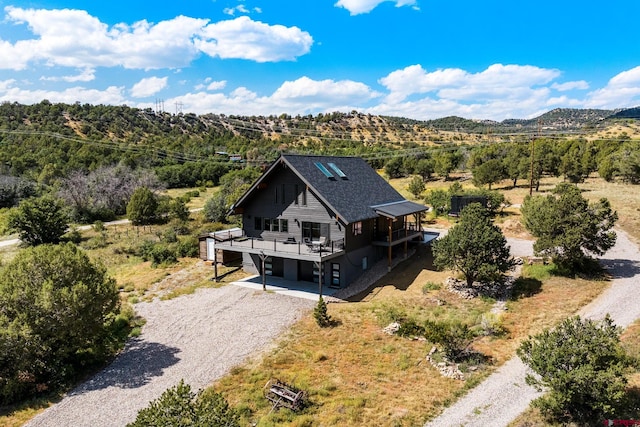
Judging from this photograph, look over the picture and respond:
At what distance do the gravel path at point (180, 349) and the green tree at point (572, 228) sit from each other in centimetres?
1496

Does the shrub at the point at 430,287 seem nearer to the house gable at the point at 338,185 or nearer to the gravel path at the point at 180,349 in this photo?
the house gable at the point at 338,185

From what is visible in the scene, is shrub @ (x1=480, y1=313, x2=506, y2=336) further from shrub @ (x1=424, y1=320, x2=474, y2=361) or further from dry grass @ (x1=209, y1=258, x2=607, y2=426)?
shrub @ (x1=424, y1=320, x2=474, y2=361)

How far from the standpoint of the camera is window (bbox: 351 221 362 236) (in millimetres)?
27344

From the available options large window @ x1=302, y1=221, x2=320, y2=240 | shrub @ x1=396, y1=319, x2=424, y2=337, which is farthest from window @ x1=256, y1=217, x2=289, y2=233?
shrub @ x1=396, y1=319, x2=424, y2=337

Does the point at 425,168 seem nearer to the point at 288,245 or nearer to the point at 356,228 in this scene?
the point at 356,228

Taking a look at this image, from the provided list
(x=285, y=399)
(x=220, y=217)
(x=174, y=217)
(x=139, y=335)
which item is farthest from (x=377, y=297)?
(x=174, y=217)

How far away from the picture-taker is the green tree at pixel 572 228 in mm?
23734

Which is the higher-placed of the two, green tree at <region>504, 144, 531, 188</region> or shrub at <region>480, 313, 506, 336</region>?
green tree at <region>504, 144, 531, 188</region>

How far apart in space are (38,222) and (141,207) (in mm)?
10300

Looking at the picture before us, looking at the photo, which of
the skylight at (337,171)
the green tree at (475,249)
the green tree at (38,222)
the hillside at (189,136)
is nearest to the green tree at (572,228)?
the green tree at (475,249)

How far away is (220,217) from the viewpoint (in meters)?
47.3

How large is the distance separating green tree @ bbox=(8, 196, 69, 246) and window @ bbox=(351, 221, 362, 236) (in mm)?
32921

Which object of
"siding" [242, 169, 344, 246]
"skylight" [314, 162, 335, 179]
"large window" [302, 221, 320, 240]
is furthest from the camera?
"skylight" [314, 162, 335, 179]

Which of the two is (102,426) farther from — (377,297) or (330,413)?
(377,297)
